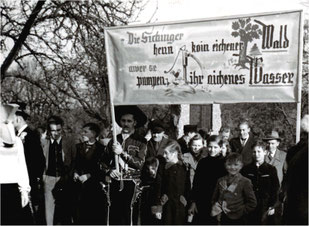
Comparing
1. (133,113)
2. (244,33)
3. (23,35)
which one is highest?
(23,35)

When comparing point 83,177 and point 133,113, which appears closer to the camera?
point 133,113

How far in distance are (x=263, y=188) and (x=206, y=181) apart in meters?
0.59

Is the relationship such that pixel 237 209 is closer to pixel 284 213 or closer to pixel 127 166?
pixel 284 213

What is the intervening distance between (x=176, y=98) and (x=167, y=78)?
0.74ft

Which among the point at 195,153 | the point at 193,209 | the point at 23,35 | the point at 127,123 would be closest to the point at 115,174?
the point at 127,123

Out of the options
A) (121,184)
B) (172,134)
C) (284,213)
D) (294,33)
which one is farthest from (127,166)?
(172,134)

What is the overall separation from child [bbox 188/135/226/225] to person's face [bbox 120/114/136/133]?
90 centimetres

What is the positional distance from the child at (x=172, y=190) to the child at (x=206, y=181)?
150 millimetres

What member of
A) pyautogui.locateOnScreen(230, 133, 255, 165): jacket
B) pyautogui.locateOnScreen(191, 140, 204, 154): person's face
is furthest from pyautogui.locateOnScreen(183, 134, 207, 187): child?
pyautogui.locateOnScreen(230, 133, 255, 165): jacket

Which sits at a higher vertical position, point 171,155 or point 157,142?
point 157,142

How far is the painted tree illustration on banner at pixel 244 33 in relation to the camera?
16.6 feet

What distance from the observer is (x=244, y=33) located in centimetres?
511

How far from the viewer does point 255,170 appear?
5.70m

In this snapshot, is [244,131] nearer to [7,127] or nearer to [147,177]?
[147,177]
